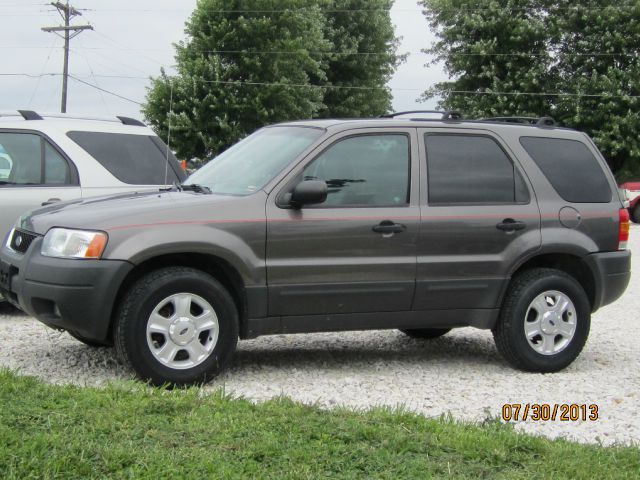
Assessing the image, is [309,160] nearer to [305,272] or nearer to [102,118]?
[305,272]

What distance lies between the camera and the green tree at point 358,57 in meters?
51.2

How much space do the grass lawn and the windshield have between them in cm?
193

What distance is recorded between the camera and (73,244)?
610 centimetres

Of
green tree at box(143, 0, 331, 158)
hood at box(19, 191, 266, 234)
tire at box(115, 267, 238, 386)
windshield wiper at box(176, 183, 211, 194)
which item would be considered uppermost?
green tree at box(143, 0, 331, 158)

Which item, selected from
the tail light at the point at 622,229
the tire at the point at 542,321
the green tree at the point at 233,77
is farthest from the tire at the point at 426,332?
the green tree at the point at 233,77

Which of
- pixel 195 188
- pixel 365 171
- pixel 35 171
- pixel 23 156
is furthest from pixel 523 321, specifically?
pixel 23 156

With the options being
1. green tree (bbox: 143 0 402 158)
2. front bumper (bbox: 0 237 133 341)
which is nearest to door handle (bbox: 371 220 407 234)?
front bumper (bbox: 0 237 133 341)

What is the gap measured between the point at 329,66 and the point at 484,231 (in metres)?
44.9

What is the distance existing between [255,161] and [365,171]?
0.81 meters

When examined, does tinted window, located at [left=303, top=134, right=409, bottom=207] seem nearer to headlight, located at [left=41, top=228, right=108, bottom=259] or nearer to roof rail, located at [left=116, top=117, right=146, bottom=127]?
headlight, located at [left=41, top=228, right=108, bottom=259]

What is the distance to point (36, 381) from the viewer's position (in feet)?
18.3

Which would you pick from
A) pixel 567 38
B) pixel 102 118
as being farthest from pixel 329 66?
pixel 102 118

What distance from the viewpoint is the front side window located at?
915 cm

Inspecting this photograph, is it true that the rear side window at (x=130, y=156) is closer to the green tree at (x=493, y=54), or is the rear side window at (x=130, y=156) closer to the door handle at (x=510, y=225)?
the door handle at (x=510, y=225)
